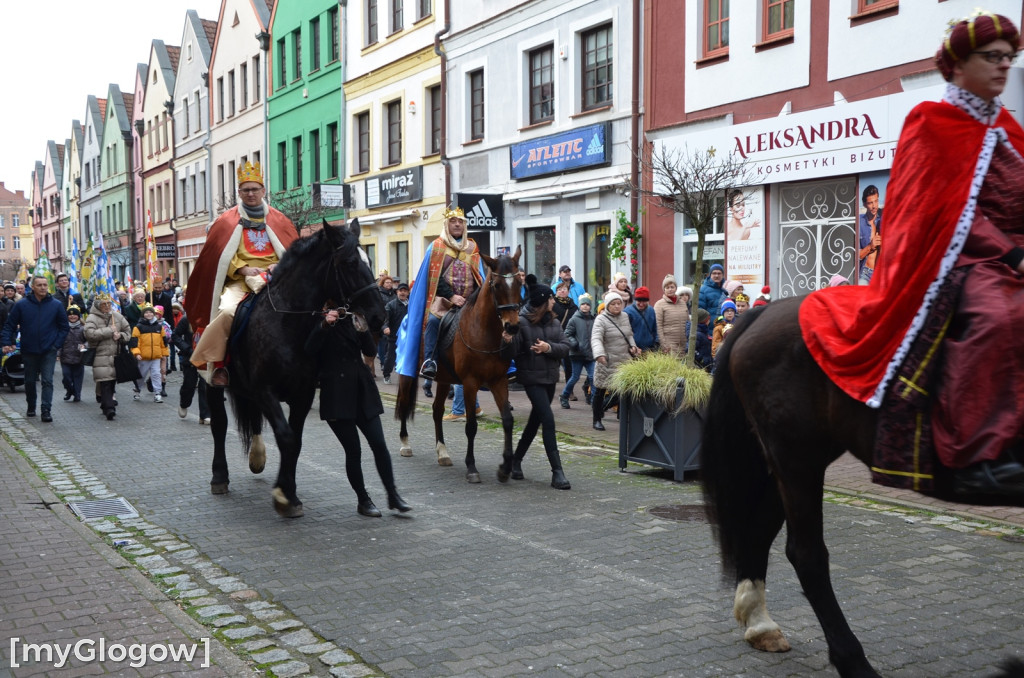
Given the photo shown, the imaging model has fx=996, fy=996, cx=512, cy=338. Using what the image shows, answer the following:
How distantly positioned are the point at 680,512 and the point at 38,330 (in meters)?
→ 11.0

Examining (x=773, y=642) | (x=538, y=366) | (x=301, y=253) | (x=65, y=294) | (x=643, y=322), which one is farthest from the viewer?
(x=65, y=294)

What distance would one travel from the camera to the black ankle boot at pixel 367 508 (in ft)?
25.1

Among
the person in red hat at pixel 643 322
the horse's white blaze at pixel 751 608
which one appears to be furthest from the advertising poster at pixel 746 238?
the horse's white blaze at pixel 751 608

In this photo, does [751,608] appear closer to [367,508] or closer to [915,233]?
[915,233]

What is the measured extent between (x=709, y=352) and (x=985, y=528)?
21.2ft

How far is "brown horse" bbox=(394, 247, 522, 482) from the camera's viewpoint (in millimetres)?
9078

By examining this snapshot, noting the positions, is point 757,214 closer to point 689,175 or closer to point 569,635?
point 689,175

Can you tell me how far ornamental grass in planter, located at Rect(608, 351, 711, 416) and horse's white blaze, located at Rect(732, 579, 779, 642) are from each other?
432 cm

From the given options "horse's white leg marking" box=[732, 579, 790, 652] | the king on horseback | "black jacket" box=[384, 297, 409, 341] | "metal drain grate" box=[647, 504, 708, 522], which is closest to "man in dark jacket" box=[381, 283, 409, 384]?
"black jacket" box=[384, 297, 409, 341]

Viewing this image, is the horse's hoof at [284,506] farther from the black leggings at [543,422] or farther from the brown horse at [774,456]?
the brown horse at [774,456]

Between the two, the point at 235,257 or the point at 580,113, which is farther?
the point at 580,113

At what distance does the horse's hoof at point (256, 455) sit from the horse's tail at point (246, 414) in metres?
0.10

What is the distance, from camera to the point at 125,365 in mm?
15852

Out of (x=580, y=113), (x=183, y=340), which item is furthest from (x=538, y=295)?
(x=580, y=113)
